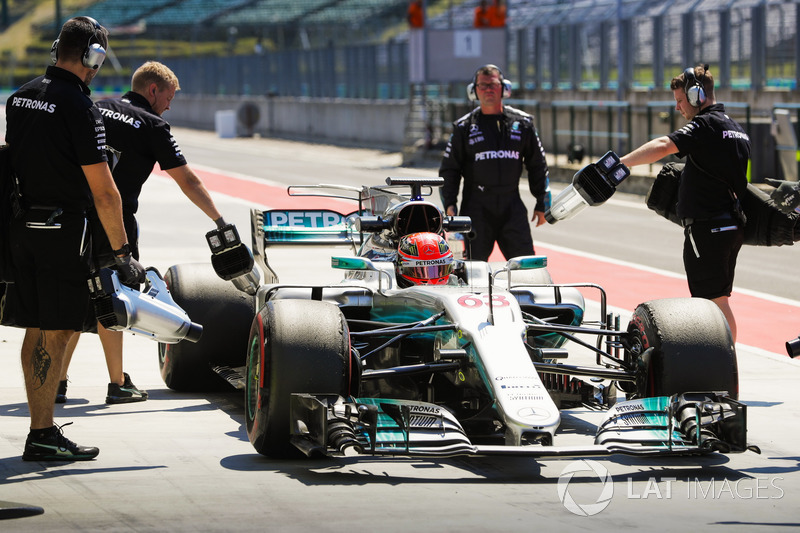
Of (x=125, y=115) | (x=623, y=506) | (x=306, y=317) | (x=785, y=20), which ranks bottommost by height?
(x=623, y=506)

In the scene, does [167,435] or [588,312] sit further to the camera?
[588,312]

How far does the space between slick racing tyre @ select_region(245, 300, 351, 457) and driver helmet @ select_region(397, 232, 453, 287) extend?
1.31 meters

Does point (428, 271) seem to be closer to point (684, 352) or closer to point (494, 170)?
point (684, 352)

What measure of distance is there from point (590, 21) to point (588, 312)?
2275 cm

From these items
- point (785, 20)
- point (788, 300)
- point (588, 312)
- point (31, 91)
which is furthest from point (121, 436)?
point (785, 20)

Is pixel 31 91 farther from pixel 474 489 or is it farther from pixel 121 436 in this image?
pixel 474 489

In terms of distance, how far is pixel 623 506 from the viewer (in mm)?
5777

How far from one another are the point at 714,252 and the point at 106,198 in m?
3.93

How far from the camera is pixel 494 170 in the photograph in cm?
1034

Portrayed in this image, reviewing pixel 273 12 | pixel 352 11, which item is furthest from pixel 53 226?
pixel 273 12

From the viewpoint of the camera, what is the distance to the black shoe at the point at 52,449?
6574 millimetres

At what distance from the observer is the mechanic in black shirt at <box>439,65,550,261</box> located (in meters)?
10.3

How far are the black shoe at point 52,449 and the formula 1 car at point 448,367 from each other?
801mm

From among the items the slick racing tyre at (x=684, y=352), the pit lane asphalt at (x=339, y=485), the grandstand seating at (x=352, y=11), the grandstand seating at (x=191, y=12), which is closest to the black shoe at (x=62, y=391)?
the pit lane asphalt at (x=339, y=485)
